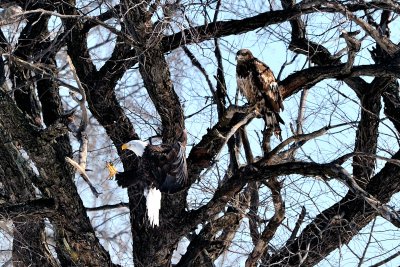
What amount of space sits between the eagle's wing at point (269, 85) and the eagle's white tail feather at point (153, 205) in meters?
1.25

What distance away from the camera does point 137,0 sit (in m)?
5.81

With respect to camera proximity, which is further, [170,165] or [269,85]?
[269,85]

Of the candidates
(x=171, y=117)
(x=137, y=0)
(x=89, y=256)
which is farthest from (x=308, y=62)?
(x=89, y=256)

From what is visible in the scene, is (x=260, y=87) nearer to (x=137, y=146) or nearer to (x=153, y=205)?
(x=137, y=146)

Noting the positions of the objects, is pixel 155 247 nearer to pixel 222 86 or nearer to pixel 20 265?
pixel 20 265

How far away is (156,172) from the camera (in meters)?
6.43

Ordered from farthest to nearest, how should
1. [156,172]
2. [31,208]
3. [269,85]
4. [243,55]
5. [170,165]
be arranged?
1. [243,55]
2. [269,85]
3. [156,172]
4. [170,165]
5. [31,208]

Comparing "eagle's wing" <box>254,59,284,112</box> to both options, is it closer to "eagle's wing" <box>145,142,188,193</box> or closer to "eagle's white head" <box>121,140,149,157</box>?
"eagle's wing" <box>145,142,188,193</box>

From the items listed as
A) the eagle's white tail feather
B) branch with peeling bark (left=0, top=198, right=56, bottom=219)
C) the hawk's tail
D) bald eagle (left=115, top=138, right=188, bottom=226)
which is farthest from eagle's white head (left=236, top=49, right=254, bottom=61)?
branch with peeling bark (left=0, top=198, right=56, bottom=219)

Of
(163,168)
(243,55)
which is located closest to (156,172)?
(163,168)

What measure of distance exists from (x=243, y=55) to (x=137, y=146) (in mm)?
1380

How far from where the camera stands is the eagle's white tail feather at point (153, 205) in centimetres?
652

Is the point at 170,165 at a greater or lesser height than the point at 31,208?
lesser

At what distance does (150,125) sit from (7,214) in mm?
1649
